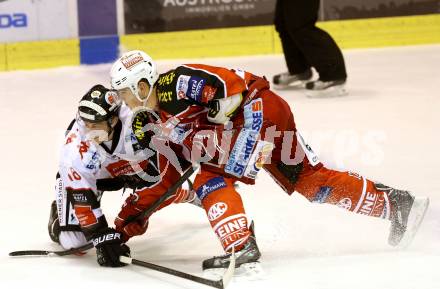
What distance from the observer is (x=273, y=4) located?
25.2 feet

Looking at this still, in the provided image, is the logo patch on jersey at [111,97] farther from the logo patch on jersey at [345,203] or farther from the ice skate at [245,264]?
the logo patch on jersey at [345,203]

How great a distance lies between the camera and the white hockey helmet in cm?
331

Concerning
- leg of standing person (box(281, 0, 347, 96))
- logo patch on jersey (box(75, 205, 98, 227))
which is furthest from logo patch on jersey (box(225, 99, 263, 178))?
leg of standing person (box(281, 0, 347, 96))

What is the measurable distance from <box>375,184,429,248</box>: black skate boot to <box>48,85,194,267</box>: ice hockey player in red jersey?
0.87 meters

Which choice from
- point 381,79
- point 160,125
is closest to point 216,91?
point 160,125

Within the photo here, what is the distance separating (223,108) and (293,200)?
1.00 metres

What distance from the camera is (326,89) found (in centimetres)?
636

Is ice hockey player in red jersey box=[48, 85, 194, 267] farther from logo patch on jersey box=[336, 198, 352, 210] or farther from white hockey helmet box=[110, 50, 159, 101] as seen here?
logo patch on jersey box=[336, 198, 352, 210]

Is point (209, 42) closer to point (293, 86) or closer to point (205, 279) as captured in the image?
point (293, 86)

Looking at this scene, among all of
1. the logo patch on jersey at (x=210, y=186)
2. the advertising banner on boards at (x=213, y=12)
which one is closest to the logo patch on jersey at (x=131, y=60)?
the logo patch on jersey at (x=210, y=186)

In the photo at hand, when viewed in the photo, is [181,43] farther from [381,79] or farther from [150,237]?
[150,237]

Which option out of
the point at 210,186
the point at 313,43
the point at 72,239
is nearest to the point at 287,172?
the point at 210,186

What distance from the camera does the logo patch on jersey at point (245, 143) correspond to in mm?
3379

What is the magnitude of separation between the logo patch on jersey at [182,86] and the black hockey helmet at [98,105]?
0.28 metres
